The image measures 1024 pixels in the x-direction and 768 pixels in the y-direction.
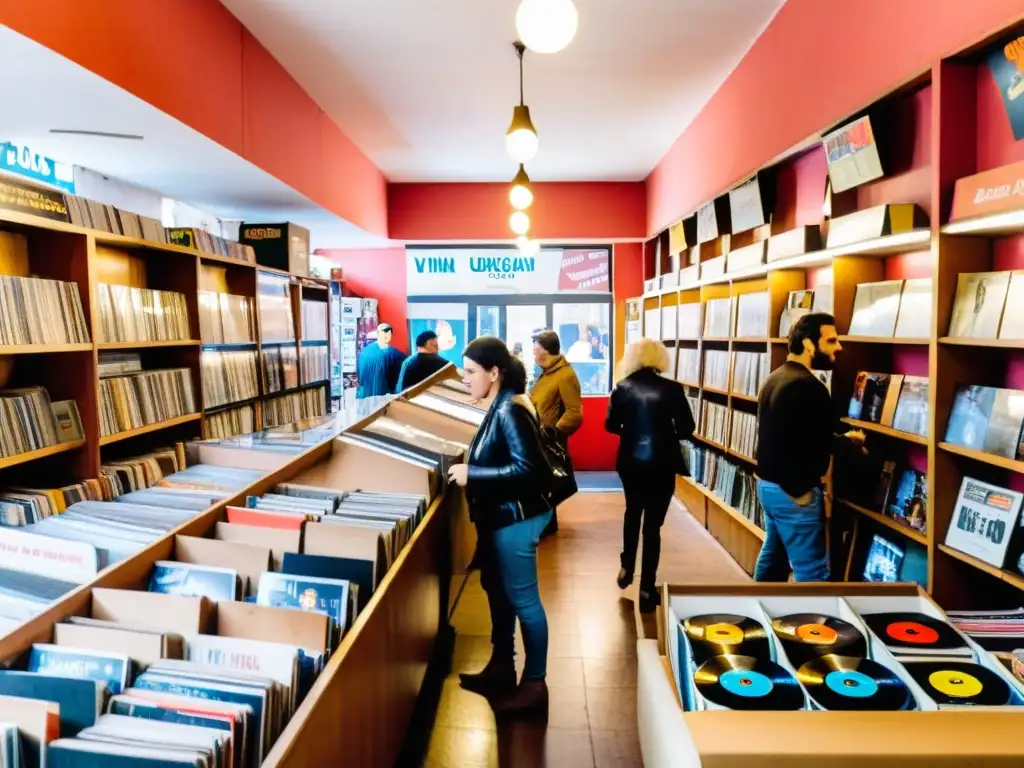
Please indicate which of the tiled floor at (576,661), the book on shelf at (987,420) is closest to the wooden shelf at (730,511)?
the tiled floor at (576,661)

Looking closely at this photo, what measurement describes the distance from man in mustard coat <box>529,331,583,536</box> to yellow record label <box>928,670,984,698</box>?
144 inches

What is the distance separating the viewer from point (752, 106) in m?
4.45

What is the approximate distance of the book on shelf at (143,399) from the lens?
10.4 ft

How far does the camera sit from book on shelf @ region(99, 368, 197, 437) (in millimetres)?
3176

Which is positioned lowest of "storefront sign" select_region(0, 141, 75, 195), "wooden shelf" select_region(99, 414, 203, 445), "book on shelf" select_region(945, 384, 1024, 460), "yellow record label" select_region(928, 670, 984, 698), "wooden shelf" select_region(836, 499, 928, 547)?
"wooden shelf" select_region(836, 499, 928, 547)

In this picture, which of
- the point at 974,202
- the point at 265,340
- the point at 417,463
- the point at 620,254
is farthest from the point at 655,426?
the point at 620,254

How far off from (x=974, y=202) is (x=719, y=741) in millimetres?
2006

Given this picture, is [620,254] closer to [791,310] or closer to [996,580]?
[791,310]

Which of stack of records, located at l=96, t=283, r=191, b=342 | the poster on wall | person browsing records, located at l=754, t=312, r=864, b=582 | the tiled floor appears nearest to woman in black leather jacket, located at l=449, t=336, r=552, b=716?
the tiled floor

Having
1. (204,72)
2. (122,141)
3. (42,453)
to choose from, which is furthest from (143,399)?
(204,72)

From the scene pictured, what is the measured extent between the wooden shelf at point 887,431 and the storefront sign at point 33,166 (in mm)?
4180

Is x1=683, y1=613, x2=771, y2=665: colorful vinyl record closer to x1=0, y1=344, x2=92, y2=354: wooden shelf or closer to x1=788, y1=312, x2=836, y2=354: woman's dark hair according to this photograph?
x1=788, y1=312, x2=836, y2=354: woman's dark hair

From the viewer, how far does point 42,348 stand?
8.84ft

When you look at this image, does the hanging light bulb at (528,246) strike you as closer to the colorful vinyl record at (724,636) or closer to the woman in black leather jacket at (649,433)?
the woman in black leather jacket at (649,433)
